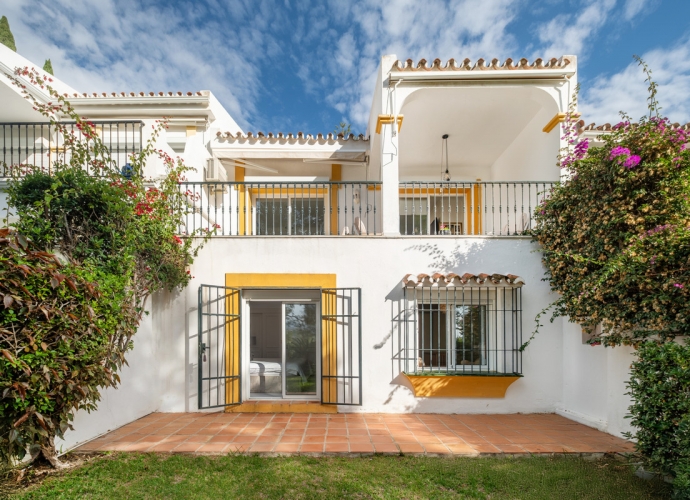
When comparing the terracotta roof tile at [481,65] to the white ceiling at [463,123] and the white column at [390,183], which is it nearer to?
the white ceiling at [463,123]

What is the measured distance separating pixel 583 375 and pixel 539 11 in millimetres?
7561

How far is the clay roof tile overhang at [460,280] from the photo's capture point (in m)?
6.34

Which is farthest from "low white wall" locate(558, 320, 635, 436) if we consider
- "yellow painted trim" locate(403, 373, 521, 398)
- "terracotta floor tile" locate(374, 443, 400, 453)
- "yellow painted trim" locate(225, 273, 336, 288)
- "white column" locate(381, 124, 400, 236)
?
"yellow painted trim" locate(225, 273, 336, 288)

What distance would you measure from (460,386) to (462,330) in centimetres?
102

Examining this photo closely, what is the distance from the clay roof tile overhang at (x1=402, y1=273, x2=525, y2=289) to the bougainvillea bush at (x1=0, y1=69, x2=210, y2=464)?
4.06 meters

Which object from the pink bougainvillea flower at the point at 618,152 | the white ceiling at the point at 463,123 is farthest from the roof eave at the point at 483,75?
the pink bougainvillea flower at the point at 618,152

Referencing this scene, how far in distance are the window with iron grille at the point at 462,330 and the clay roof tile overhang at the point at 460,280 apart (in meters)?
0.07

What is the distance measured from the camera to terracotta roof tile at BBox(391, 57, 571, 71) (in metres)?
7.02

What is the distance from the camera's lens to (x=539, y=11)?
26.2ft

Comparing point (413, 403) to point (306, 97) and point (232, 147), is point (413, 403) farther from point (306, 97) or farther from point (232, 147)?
point (306, 97)

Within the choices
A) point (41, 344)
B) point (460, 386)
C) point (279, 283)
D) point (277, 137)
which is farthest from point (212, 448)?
point (277, 137)

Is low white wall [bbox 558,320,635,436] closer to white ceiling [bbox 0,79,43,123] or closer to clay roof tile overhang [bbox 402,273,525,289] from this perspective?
clay roof tile overhang [bbox 402,273,525,289]

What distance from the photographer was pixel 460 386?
648cm

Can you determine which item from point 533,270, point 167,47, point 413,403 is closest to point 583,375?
point 533,270
